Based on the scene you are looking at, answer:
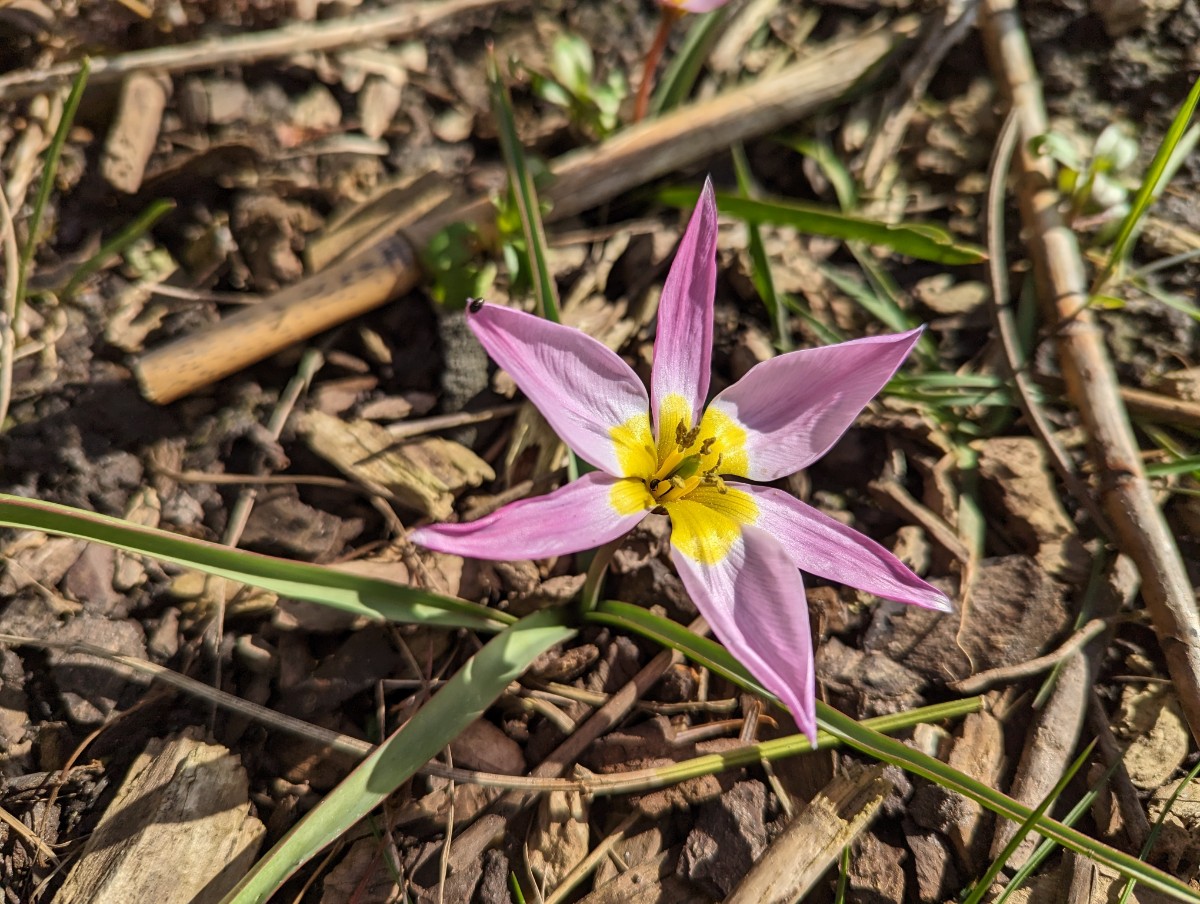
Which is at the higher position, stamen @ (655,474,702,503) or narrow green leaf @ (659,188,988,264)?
narrow green leaf @ (659,188,988,264)

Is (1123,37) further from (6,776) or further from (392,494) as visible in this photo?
(6,776)

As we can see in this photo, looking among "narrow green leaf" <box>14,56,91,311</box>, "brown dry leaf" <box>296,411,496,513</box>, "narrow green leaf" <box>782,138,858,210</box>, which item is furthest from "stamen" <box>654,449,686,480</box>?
"narrow green leaf" <box>14,56,91,311</box>

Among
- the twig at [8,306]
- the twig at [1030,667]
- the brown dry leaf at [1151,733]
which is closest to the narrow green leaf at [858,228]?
the twig at [1030,667]

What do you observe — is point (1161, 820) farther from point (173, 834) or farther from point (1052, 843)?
point (173, 834)

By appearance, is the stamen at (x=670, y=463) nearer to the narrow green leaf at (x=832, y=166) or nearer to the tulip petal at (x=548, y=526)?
the tulip petal at (x=548, y=526)

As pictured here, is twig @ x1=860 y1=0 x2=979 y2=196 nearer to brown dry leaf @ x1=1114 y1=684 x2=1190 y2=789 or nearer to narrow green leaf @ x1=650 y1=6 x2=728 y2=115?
narrow green leaf @ x1=650 y1=6 x2=728 y2=115

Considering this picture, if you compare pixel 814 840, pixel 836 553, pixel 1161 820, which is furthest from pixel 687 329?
pixel 1161 820
